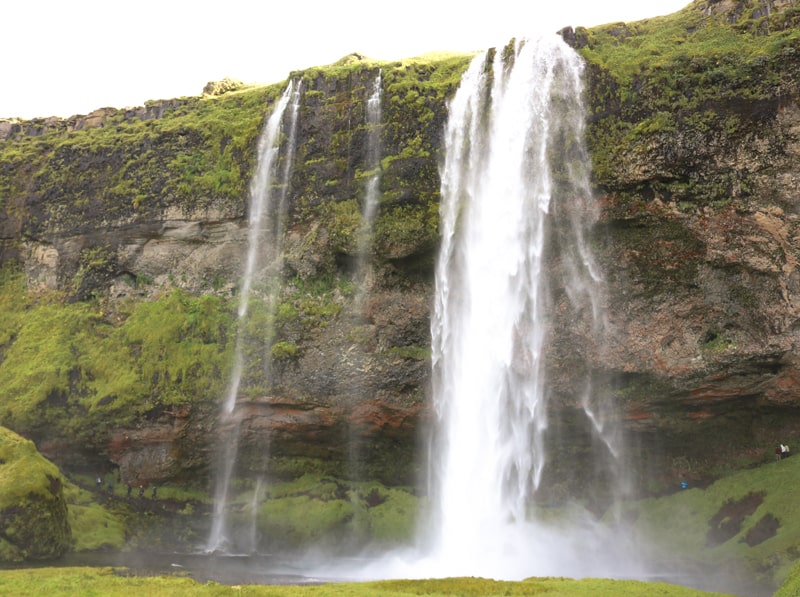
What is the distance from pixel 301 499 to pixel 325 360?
7.72m

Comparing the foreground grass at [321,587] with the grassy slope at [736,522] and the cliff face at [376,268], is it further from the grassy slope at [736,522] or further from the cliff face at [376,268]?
the cliff face at [376,268]

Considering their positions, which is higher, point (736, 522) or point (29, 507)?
point (736, 522)

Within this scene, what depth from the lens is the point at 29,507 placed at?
27.4 metres

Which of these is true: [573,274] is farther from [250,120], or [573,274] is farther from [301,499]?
[250,120]

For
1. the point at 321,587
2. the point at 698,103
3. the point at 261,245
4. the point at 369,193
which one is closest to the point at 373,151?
the point at 369,193

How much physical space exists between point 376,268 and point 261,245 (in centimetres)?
746

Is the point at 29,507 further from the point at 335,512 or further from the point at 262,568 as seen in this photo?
the point at 335,512

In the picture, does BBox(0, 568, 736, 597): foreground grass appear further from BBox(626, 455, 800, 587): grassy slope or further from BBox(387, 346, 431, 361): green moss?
BBox(387, 346, 431, 361): green moss

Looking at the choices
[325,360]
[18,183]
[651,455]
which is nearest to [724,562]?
[651,455]

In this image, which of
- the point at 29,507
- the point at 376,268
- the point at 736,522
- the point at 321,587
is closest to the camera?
the point at 321,587

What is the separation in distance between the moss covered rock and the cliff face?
20.2 feet

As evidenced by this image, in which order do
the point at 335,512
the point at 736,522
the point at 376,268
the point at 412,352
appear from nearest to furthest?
the point at 736,522, the point at 412,352, the point at 335,512, the point at 376,268

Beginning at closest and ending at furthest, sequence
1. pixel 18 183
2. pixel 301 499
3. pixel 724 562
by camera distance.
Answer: pixel 724 562 → pixel 301 499 → pixel 18 183

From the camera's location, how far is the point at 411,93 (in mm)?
35562
